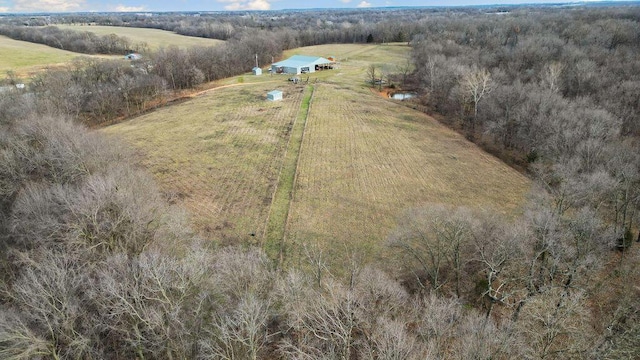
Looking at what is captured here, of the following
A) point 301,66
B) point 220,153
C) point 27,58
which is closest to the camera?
point 220,153

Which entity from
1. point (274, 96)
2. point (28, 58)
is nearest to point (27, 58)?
point (28, 58)

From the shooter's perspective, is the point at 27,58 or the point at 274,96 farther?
the point at 27,58

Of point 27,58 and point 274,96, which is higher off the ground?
point 27,58

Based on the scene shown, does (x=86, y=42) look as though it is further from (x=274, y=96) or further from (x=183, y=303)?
(x=183, y=303)

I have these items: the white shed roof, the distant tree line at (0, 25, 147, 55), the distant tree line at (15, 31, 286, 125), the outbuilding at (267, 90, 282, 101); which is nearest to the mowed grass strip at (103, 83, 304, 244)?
the outbuilding at (267, 90, 282, 101)

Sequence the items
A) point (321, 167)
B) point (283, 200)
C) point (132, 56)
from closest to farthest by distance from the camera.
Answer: point (283, 200) < point (321, 167) < point (132, 56)

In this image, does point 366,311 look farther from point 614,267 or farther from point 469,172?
point 469,172

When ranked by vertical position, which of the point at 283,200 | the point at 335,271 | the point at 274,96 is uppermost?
the point at 274,96
